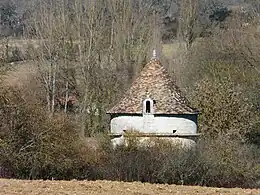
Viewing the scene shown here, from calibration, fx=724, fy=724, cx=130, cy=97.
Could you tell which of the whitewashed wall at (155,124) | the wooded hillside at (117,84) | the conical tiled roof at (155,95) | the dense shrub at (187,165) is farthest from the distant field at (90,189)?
the conical tiled roof at (155,95)

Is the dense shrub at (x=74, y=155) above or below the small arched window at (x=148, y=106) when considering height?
below

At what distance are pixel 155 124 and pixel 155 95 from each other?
2.05m

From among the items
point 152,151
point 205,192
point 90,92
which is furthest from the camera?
point 90,92

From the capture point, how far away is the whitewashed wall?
34369 millimetres

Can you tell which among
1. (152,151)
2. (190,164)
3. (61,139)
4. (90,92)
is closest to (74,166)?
(61,139)

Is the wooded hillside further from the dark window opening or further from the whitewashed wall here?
the dark window opening

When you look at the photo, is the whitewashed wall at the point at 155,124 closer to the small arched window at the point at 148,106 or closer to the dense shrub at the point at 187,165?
the small arched window at the point at 148,106

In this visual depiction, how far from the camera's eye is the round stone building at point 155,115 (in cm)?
3434

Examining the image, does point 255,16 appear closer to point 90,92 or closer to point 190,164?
point 90,92

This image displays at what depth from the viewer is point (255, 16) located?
55531 millimetres

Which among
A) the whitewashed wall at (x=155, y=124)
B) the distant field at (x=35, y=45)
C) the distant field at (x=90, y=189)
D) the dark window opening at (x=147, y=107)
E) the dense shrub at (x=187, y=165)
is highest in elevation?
the distant field at (x=35, y=45)

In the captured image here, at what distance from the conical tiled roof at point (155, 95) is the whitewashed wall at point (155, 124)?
1.11 ft

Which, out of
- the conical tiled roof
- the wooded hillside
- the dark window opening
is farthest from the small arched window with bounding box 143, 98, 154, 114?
the wooded hillside

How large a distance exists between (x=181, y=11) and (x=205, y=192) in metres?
46.1
